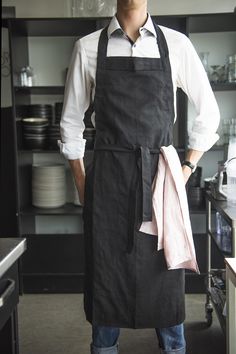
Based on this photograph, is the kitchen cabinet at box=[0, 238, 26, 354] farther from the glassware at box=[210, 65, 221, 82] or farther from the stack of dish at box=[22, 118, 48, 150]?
the glassware at box=[210, 65, 221, 82]

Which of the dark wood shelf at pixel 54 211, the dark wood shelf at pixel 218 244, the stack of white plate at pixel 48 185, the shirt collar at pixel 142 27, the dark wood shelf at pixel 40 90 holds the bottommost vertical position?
the dark wood shelf at pixel 218 244

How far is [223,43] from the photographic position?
3.16m

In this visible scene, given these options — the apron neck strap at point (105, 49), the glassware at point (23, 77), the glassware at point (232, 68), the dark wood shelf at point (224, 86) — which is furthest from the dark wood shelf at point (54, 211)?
the apron neck strap at point (105, 49)

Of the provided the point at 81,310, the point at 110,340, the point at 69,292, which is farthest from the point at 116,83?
the point at 69,292

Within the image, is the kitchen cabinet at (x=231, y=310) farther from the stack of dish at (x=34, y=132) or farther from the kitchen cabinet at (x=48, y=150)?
the stack of dish at (x=34, y=132)

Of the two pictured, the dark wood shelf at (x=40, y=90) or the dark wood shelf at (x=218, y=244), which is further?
the dark wood shelf at (x=40, y=90)

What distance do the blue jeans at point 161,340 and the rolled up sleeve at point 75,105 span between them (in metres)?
0.65

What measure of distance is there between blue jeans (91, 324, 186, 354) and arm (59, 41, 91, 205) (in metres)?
0.48

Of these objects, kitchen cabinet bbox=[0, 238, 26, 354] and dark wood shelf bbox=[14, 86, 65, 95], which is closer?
kitchen cabinet bbox=[0, 238, 26, 354]

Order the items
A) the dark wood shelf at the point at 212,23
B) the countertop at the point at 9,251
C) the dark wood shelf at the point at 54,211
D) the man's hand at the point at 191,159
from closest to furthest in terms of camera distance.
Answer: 1. the countertop at the point at 9,251
2. the man's hand at the point at 191,159
3. the dark wood shelf at the point at 212,23
4. the dark wood shelf at the point at 54,211

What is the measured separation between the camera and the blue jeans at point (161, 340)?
1708 millimetres

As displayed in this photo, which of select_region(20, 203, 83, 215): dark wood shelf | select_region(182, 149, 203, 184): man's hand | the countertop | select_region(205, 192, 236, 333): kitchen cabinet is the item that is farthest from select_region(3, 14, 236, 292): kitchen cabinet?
the countertop

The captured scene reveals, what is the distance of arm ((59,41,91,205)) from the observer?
1715 mm

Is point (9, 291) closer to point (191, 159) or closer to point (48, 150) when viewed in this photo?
point (191, 159)
